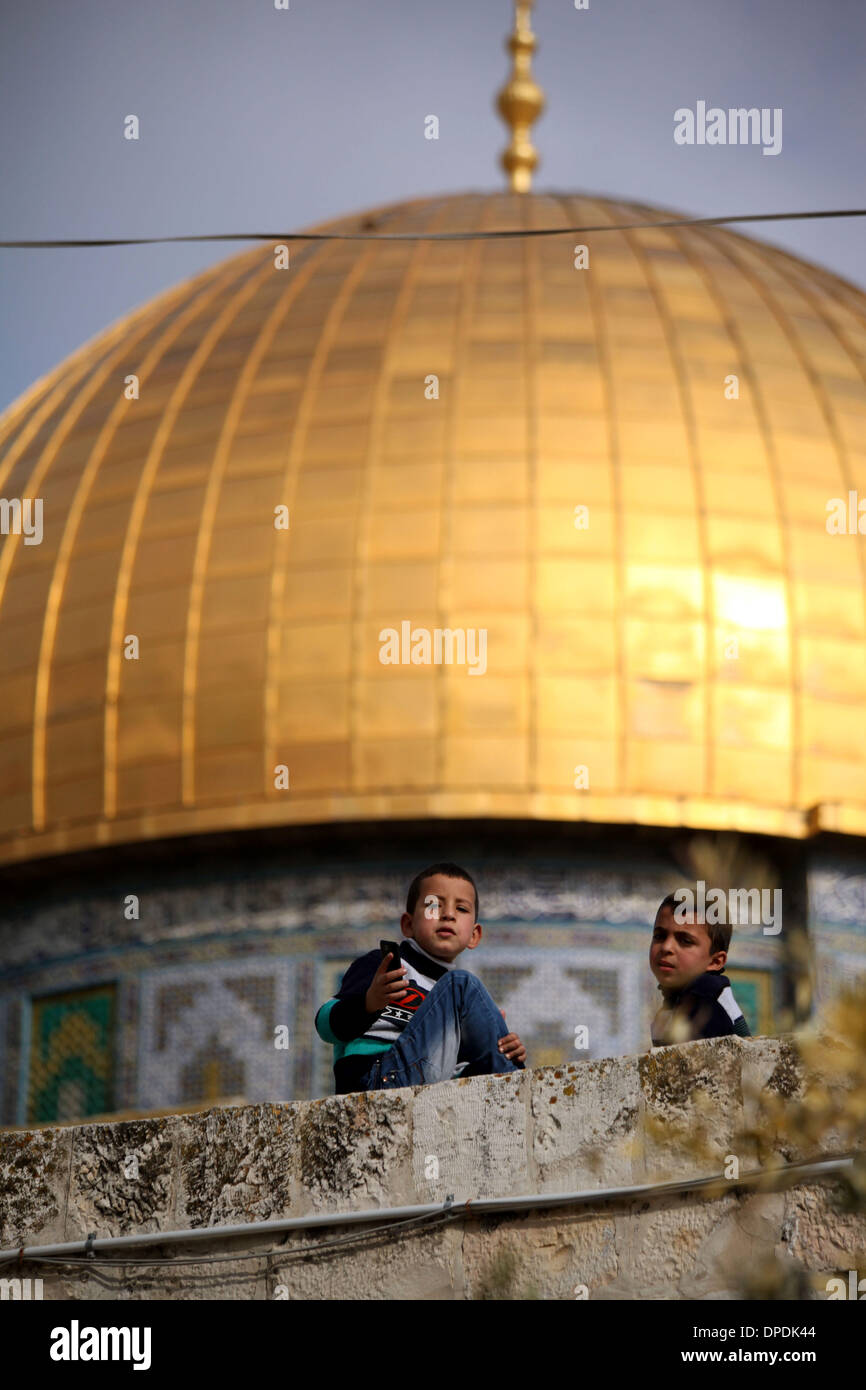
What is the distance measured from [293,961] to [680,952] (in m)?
9.15

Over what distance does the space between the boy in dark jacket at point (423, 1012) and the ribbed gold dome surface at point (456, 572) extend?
26.3ft

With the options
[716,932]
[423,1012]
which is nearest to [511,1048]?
[423,1012]

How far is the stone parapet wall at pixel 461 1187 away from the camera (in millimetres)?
5977

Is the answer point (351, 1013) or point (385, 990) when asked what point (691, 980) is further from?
point (351, 1013)

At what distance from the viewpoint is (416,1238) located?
6402 mm

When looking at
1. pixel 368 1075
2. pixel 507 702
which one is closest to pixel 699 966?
pixel 368 1075

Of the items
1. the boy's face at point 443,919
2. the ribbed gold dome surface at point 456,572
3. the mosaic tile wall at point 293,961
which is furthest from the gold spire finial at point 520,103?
the boy's face at point 443,919

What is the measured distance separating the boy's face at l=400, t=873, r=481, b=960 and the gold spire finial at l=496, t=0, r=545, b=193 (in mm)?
14349

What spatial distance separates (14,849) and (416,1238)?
986 cm

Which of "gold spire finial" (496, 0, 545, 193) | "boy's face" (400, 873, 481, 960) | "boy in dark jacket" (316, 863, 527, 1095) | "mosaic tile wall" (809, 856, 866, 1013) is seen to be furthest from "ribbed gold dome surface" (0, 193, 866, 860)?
"boy's face" (400, 873, 481, 960)

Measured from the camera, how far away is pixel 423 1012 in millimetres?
6680

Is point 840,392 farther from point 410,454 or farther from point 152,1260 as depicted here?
point 152,1260

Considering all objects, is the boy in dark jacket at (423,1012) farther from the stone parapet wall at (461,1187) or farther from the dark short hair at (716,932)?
the dark short hair at (716,932)
